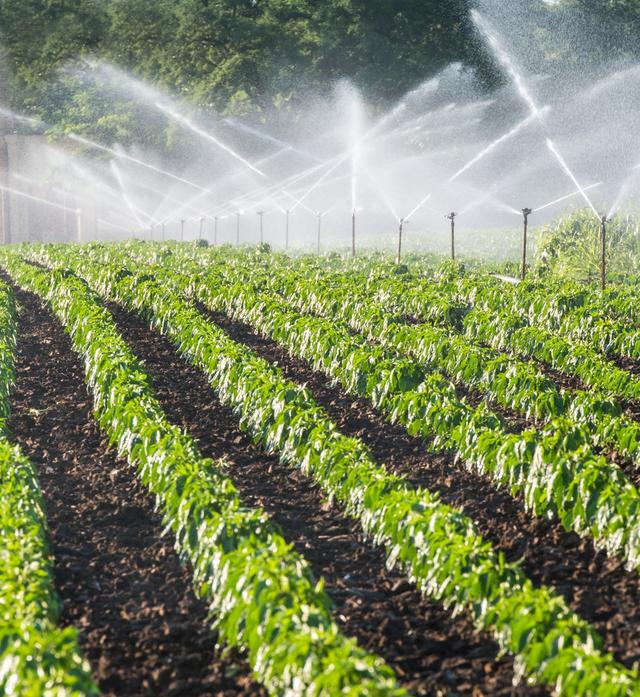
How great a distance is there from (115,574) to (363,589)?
162cm

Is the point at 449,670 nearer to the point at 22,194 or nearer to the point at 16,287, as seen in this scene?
the point at 16,287

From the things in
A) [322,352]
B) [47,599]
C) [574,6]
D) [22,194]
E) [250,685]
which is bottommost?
[250,685]

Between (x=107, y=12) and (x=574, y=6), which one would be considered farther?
(x=574, y=6)

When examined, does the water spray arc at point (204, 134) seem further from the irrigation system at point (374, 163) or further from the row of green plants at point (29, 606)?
the row of green plants at point (29, 606)

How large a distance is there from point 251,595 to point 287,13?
40797mm

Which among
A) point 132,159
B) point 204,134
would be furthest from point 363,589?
point 132,159

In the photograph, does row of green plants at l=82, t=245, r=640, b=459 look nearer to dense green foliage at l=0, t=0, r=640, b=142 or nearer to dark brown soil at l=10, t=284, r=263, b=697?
dark brown soil at l=10, t=284, r=263, b=697

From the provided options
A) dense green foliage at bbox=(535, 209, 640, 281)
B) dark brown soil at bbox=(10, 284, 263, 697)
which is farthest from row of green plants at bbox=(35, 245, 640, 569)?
dense green foliage at bbox=(535, 209, 640, 281)

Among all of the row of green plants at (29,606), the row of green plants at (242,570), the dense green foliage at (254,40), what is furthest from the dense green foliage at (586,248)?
the dense green foliage at (254,40)

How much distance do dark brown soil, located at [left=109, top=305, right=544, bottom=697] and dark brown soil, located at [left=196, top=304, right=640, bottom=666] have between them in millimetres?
696

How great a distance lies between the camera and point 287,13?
1705 inches

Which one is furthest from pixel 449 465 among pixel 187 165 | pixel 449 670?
pixel 187 165

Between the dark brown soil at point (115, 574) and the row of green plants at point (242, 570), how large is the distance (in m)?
0.15

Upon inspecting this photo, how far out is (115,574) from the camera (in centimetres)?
684
